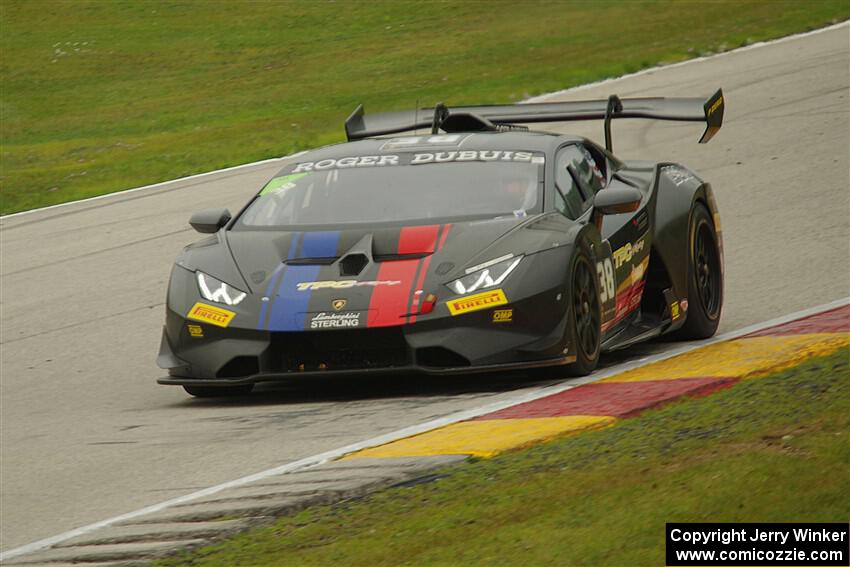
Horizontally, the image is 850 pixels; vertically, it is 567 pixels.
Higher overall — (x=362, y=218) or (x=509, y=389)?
(x=362, y=218)

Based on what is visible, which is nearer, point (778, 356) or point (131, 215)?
point (778, 356)

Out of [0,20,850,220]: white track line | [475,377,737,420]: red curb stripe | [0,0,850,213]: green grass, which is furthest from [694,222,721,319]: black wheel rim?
[0,0,850,213]: green grass

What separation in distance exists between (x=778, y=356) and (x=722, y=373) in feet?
1.16

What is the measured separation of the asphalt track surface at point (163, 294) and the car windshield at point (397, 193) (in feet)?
2.83

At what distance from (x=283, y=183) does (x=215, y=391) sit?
130 cm

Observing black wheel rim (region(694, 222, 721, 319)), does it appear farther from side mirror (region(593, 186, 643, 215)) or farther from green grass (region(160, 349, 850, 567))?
green grass (region(160, 349, 850, 567))

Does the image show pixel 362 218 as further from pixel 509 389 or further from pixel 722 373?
pixel 722 373

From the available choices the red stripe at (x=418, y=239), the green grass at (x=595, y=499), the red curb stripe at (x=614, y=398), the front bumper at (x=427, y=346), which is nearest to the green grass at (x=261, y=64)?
the red stripe at (x=418, y=239)

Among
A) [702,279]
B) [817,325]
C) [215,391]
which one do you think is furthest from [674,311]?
[215,391]

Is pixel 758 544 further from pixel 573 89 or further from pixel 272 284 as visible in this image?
pixel 573 89

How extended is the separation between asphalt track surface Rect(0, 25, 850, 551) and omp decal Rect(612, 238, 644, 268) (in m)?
0.53

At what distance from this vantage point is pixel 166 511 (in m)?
5.89

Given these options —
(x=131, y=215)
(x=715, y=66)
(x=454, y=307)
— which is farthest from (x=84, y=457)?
(x=715, y=66)

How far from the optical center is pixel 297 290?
8.13 metres
